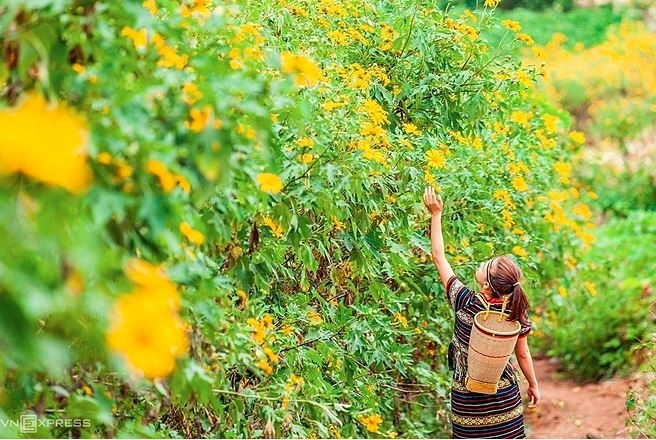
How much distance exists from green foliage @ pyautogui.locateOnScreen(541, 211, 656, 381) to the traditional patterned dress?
7.54ft

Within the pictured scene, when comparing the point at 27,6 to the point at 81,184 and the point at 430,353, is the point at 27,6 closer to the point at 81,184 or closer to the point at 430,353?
the point at 81,184

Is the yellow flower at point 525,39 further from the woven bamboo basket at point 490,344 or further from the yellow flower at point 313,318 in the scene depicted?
the yellow flower at point 313,318

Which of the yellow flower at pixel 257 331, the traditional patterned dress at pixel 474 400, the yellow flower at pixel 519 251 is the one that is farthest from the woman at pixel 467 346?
the yellow flower at pixel 257 331

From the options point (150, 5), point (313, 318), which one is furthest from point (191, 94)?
point (313, 318)

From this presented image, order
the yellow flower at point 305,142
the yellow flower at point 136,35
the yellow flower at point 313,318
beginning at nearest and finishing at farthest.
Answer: the yellow flower at point 136,35
the yellow flower at point 305,142
the yellow flower at point 313,318

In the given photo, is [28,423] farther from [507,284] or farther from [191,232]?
[507,284]

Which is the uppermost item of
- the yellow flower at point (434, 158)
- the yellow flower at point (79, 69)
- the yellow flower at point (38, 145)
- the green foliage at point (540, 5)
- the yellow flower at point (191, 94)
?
the yellow flower at point (38, 145)

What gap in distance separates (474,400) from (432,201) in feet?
2.25

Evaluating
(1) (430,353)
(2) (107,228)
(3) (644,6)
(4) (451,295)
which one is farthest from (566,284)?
(3) (644,6)

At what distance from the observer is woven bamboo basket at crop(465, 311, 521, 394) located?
3.00 metres

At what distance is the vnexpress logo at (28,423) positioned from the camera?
5.44 feet

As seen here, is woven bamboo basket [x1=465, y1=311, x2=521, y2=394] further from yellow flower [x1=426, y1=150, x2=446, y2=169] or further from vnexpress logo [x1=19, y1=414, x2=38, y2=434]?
vnexpress logo [x1=19, y1=414, x2=38, y2=434]

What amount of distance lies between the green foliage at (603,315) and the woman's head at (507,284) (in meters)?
2.47

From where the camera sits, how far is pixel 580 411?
5492mm
